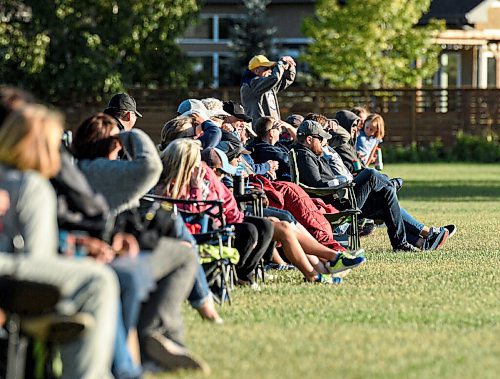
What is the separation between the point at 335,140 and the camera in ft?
52.4

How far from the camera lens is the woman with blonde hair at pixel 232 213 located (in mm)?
9562

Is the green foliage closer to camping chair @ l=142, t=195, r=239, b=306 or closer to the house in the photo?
the house

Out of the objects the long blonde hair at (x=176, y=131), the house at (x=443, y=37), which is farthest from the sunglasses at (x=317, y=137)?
the house at (x=443, y=37)

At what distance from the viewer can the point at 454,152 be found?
42906 mm

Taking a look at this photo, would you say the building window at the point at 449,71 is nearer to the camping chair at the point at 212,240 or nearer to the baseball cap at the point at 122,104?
the baseball cap at the point at 122,104

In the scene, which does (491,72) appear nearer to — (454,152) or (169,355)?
(454,152)

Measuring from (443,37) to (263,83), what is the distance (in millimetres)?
39842

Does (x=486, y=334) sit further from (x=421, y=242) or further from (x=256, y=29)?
(x=256, y=29)

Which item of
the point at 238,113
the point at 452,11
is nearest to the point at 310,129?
the point at 238,113

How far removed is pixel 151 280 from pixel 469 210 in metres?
15.1

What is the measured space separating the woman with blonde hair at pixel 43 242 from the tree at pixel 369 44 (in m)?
43.8

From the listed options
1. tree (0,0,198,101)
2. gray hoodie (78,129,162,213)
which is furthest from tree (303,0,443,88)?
gray hoodie (78,129,162,213)

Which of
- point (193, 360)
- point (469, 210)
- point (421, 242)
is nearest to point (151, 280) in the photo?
point (193, 360)

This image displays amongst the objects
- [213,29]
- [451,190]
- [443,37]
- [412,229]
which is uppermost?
[213,29]
